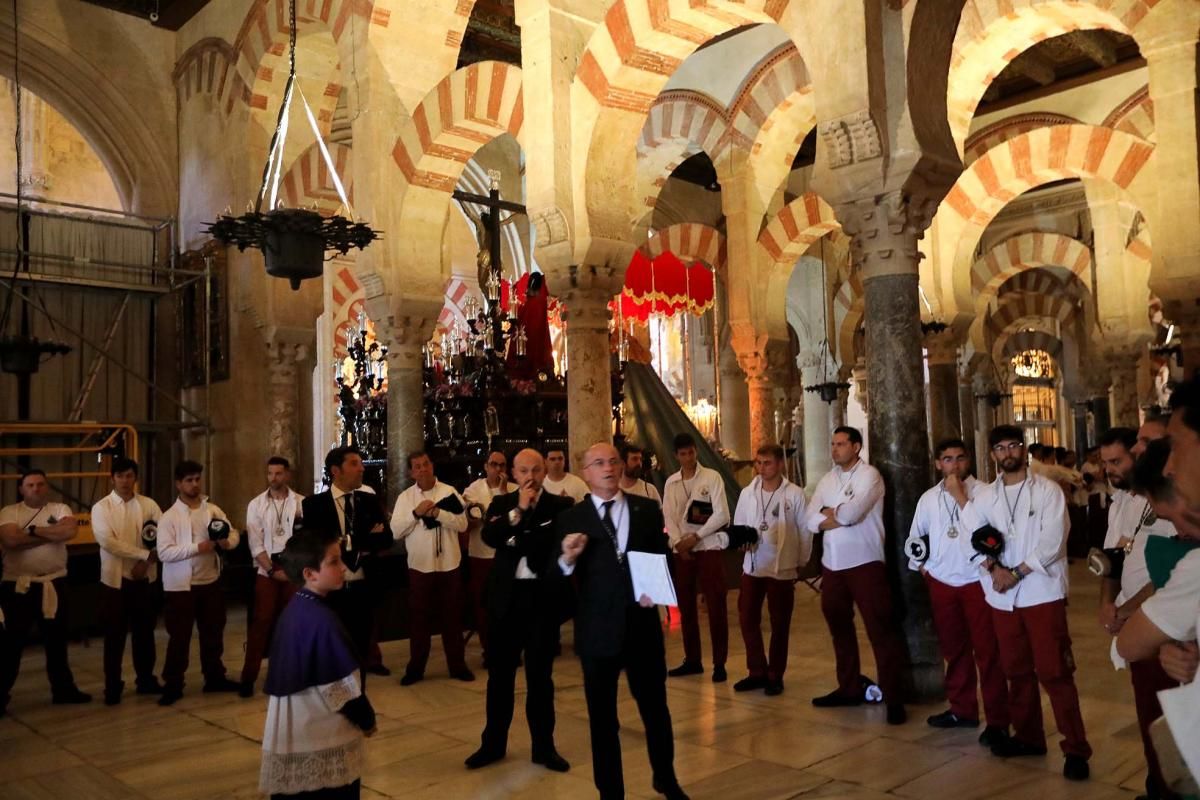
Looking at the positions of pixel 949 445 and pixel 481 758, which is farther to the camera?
pixel 949 445

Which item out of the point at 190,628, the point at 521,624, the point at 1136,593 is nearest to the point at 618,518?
the point at 521,624

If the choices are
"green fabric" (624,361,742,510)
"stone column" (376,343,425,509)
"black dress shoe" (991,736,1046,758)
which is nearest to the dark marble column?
"black dress shoe" (991,736,1046,758)

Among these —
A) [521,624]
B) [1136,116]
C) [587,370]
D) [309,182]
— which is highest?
[1136,116]

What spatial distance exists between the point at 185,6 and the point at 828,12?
26.9ft

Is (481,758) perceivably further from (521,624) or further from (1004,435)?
(1004,435)

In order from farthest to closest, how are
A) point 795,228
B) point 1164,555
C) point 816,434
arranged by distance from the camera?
1. point 816,434
2. point 795,228
3. point 1164,555

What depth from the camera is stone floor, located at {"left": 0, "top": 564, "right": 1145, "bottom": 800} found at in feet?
10.5

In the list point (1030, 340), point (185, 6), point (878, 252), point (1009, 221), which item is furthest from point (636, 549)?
point (1030, 340)

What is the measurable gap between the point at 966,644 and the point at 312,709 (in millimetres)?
2656

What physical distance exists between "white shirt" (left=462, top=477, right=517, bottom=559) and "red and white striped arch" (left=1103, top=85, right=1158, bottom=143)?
357 inches

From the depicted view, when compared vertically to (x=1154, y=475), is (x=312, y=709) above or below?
below

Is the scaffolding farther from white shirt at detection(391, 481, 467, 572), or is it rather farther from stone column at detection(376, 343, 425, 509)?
white shirt at detection(391, 481, 467, 572)

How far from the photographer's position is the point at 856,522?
4.12 metres

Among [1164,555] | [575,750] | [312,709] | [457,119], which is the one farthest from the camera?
[457,119]
